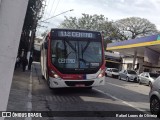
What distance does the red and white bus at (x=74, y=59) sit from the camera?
44.9ft

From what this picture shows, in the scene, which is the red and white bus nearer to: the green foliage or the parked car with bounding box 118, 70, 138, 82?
the parked car with bounding box 118, 70, 138, 82

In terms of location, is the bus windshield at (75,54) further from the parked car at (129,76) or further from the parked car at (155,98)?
the parked car at (129,76)

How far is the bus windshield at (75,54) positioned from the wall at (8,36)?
9647 mm

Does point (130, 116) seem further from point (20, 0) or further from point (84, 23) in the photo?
point (84, 23)

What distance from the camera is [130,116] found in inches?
370

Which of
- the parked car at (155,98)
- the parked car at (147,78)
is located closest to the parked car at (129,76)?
the parked car at (147,78)

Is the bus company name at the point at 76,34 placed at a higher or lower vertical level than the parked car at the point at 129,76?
higher

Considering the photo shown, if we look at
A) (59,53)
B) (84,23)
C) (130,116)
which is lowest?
(130,116)

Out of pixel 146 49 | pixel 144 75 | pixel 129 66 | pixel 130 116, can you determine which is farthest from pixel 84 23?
pixel 130 116

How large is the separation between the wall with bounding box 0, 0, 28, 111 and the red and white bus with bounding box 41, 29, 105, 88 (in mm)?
9569

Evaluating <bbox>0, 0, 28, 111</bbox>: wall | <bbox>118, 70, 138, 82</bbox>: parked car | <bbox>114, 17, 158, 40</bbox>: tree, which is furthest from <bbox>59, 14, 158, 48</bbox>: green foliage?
<bbox>0, 0, 28, 111</bbox>: wall

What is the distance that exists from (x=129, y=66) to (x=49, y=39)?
143 ft

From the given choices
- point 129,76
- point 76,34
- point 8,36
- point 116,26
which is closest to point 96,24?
point 116,26

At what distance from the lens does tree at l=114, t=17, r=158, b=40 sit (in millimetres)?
73750
